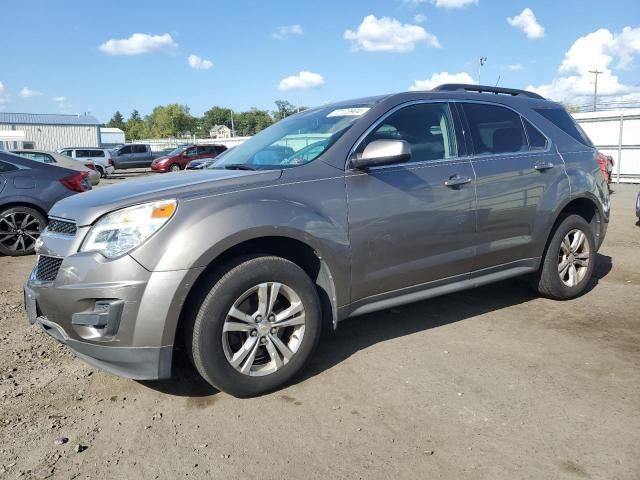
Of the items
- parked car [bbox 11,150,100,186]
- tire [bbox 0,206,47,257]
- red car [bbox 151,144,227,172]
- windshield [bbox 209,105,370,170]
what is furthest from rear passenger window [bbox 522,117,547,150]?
red car [bbox 151,144,227,172]

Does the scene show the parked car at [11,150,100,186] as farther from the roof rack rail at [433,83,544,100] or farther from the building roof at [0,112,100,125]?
the building roof at [0,112,100,125]

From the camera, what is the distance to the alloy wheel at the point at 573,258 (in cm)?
486

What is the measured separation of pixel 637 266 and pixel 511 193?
3098 millimetres

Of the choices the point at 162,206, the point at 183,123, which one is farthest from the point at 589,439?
the point at 183,123

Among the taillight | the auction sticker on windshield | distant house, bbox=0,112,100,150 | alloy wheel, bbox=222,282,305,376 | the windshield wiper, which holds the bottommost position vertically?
alloy wheel, bbox=222,282,305,376

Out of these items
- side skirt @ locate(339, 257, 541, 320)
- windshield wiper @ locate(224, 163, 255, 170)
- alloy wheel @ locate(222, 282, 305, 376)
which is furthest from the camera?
windshield wiper @ locate(224, 163, 255, 170)

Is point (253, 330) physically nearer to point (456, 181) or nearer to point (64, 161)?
point (456, 181)

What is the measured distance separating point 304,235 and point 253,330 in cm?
63

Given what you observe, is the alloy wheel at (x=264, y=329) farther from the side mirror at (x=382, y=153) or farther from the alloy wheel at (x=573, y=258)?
the alloy wheel at (x=573, y=258)

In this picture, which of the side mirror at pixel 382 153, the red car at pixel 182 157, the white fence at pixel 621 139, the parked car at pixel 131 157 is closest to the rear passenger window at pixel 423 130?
the side mirror at pixel 382 153

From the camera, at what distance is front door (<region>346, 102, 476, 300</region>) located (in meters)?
3.47

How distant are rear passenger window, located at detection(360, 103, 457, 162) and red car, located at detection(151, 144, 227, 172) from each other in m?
27.5

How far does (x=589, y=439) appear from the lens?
2.66 metres

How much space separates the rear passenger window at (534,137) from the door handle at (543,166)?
160 mm
